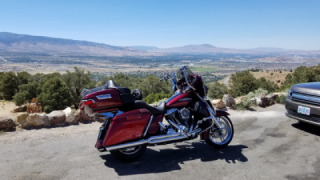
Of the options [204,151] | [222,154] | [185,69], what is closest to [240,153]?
[222,154]

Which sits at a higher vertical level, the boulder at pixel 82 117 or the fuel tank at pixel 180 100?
the fuel tank at pixel 180 100

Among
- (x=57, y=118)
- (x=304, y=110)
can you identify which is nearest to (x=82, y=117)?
(x=57, y=118)

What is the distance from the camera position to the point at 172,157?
5.39 metres

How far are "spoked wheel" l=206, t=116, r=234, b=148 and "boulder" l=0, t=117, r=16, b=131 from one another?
17.2ft

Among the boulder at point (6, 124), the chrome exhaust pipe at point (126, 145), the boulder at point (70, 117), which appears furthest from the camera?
the boulder at point (70, 117)

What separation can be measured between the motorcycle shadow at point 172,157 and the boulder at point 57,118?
9.28ft

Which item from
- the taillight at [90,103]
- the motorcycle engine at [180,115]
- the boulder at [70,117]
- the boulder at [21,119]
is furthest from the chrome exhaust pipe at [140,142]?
the boulder at [21,119]

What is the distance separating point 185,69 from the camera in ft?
17.7

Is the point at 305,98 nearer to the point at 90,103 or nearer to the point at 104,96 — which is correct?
the point at 104,96

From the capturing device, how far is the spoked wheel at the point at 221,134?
19.1 feet

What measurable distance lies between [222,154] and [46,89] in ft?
114

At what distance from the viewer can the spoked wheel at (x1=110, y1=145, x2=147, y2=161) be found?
16.5 ft

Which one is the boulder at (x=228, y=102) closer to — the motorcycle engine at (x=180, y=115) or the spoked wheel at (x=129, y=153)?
the motorcycle engine at (x=180, y=115)

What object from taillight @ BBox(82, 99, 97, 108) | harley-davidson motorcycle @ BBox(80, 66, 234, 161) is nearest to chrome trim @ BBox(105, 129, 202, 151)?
harley-davidson motorcycle @ BBox(80, 66, 234, 161)
